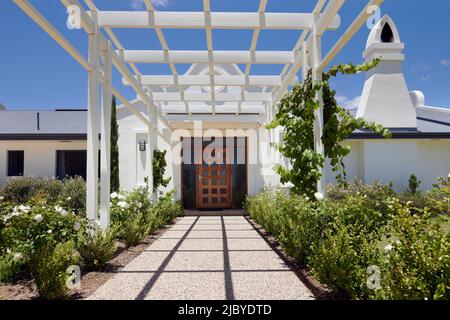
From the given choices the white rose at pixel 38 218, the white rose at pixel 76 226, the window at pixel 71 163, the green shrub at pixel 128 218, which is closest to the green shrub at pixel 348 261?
the white rose at pixel 76 226

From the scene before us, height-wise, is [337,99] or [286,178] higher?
[337,99]

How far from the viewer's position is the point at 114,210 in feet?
20.3

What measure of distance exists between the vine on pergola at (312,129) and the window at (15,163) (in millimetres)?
12433

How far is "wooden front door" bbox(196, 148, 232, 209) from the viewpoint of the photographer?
522 inches

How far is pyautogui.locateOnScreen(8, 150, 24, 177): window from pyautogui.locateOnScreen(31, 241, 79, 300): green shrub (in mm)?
11965

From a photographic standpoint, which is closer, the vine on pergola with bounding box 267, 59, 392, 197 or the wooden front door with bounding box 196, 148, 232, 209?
the vine on pergola with bounding box 267, 59, 392, 197

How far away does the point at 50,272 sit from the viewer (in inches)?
126

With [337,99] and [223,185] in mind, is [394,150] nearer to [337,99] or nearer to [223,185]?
[223,185]

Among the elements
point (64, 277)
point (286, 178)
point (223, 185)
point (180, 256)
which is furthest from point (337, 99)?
point (223, 185)

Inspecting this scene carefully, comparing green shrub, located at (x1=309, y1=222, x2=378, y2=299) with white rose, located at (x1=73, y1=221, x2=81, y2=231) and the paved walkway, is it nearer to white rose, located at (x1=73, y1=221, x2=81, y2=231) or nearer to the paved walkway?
the paved walkway

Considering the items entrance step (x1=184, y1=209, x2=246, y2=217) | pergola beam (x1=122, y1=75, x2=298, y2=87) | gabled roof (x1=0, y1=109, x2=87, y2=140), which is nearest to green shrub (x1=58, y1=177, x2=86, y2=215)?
gabled roof (x1=0, y1=109, x2=87, y2=140)

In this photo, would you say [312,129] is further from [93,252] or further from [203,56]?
[93,252]
